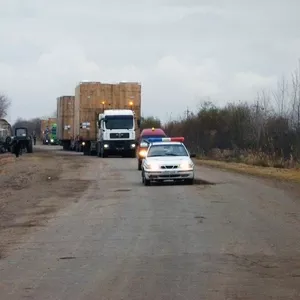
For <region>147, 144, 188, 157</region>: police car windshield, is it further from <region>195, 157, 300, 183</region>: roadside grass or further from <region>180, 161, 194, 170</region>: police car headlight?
<region>195, 157, 300, 183</region>: roadside grass

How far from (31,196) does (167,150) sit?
613 cm

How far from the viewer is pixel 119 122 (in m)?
54.3

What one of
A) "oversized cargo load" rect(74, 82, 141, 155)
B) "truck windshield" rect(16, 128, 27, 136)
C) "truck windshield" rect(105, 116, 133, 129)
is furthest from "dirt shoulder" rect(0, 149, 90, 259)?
"truck windshield" rect(16, 128, 27, 136)

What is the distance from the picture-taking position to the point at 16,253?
13305 mm

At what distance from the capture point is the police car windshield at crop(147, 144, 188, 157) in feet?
96.0

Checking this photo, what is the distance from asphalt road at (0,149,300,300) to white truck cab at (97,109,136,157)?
31.0m

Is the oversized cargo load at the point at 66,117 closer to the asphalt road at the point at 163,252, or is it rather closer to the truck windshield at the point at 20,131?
the truck windshield at the point at 20,131

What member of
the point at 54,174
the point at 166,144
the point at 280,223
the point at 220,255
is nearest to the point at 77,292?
the point at 220,255

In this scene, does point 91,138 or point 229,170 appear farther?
point 91,138

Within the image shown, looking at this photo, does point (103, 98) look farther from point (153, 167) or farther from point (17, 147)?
point (153, 167)

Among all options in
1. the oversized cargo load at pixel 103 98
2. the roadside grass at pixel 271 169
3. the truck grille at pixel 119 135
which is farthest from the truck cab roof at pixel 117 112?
the roadside grass at pixel 271 169

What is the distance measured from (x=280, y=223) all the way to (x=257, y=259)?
190 inches

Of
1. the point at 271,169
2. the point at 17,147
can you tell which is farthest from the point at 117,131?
the point at 271,169

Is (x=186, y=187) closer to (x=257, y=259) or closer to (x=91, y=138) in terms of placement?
(x=257, y=259)
